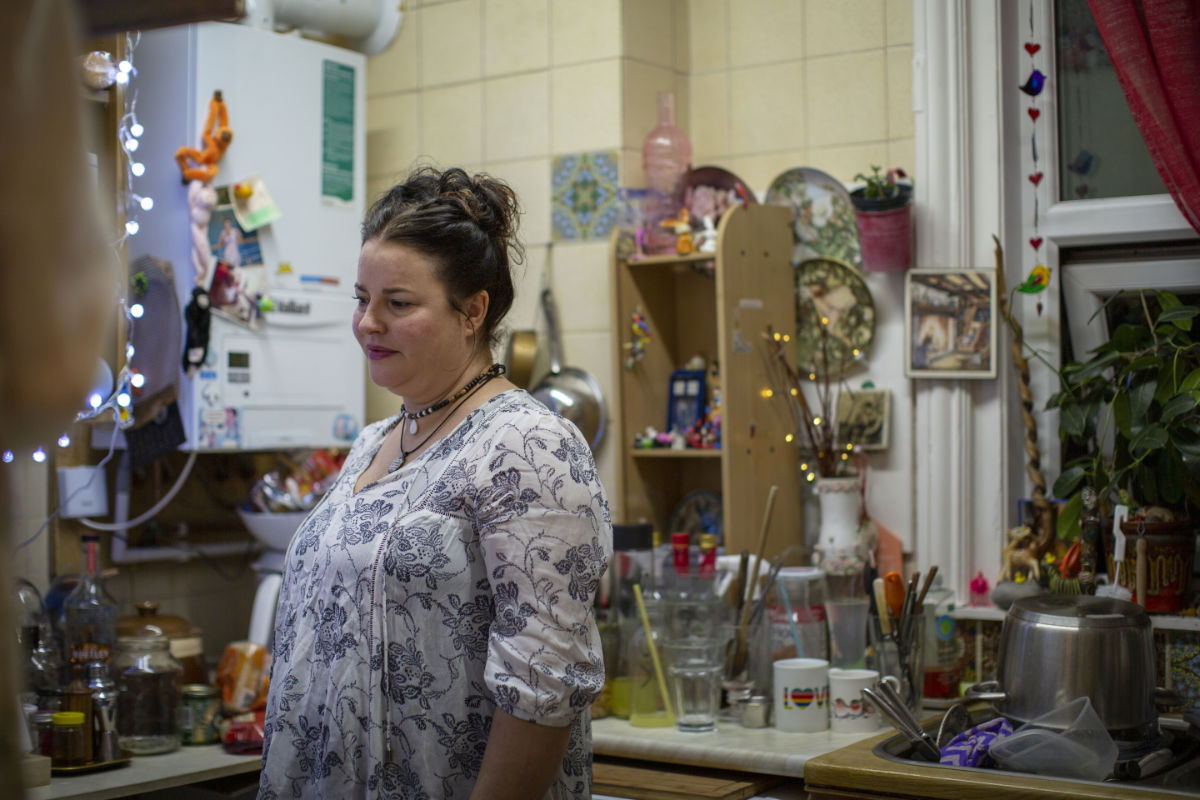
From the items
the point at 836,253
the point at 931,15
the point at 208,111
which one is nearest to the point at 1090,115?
the point at 931,15

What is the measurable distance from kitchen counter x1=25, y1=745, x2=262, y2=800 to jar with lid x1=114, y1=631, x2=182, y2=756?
3 cm

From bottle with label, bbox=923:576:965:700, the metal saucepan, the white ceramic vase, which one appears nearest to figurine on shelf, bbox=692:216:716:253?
the metal saucepan

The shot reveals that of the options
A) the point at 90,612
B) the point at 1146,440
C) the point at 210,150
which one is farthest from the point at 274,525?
the point at 1146,440

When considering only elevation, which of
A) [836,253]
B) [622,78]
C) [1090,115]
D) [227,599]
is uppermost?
[622,78]

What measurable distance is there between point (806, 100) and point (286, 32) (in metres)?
1.35

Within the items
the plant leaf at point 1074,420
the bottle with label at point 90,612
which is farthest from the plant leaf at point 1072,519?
the bottle with label at point 90,612

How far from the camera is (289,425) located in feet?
9.12

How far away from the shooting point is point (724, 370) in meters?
2.63

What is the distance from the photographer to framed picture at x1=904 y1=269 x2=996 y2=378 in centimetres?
251

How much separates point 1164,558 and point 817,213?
3.54ft

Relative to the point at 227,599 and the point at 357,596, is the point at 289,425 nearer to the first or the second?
the point at 227,599

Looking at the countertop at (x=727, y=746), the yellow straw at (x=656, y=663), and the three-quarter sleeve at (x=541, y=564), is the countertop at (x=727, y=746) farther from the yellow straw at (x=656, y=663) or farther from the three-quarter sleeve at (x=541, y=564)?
the three-quarter sleeve at (x=541, y=564)

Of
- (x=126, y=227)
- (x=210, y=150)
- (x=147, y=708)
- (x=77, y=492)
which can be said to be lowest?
(x=147, y=708)

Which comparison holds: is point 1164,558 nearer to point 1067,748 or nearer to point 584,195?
point 1067,748
